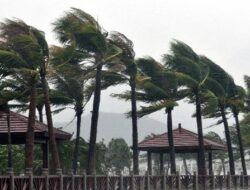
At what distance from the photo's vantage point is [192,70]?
135ft

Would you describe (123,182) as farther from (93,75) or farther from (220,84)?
(220,84)

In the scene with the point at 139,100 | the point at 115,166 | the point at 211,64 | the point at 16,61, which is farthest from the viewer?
the point at 115,166

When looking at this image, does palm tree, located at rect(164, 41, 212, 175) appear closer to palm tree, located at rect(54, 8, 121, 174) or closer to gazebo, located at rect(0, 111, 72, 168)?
palm tree, located at rect(54, 8, 121, 174)

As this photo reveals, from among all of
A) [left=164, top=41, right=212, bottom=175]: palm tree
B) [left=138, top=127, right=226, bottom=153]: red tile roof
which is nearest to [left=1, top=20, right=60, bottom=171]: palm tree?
[left=164, top=41, right=212, bottom=175]: palm tree

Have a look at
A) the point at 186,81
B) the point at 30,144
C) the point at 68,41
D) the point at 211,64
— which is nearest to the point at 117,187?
the point at 30,144

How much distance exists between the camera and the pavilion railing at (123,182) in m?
24.2

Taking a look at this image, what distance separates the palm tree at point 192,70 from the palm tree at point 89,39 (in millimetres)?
7579

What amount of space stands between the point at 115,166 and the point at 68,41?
2295 inches

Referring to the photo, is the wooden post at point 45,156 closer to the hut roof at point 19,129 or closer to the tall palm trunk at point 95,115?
the hut roof at point 19,129

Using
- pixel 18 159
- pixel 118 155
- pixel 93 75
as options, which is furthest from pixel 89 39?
pixel 118 155

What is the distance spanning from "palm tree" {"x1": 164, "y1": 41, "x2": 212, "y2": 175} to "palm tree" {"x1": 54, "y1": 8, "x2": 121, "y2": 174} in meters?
7.58

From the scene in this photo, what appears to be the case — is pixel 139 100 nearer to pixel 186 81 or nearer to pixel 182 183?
pixel 186 81

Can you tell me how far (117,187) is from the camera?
3142cm

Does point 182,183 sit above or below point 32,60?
below
